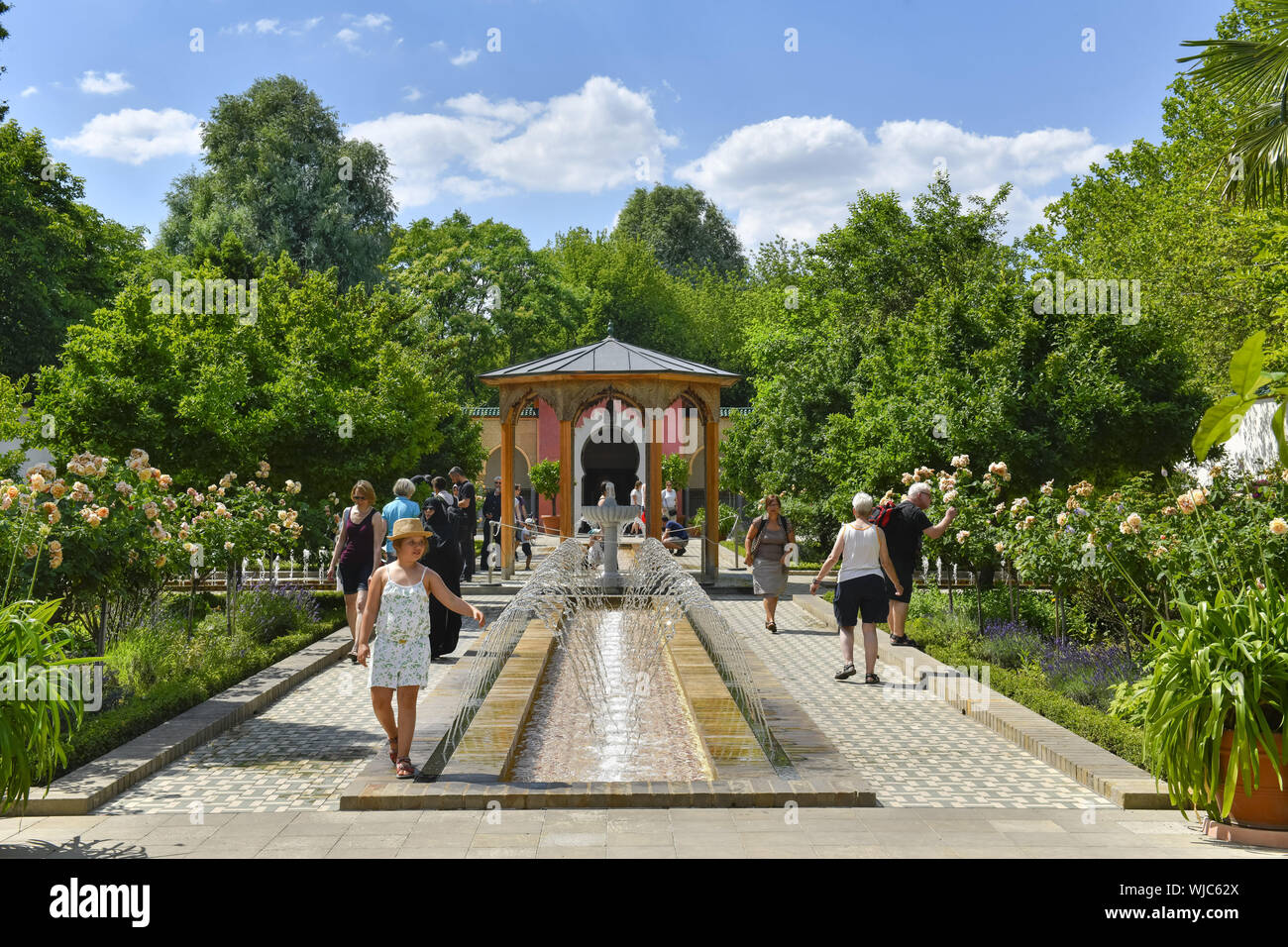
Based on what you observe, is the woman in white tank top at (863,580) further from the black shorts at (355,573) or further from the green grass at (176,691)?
the green grass at (176,691)

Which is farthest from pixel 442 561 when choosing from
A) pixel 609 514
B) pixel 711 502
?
pixel 711 502

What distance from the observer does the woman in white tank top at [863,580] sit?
1021 centimetres

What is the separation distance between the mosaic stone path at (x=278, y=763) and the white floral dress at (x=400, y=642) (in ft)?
2.33

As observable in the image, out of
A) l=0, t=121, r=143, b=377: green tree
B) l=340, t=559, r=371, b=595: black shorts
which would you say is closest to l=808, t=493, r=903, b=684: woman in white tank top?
l=340, t=559, r=371, b=595: black shorts

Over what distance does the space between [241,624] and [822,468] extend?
12.1m

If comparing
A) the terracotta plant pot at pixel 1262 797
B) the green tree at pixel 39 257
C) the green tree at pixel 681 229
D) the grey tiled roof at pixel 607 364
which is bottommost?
the terracotta plant pot at pixel 1262 797

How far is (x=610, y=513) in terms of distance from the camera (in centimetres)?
1823

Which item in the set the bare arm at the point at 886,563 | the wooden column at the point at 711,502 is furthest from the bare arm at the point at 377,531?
the wooden column at the point at 711,502

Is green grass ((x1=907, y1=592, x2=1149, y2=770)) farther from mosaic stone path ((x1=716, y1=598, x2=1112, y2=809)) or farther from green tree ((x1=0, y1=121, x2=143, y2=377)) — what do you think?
green tree ((x1=0, y1=121, x2=143, y2=377))

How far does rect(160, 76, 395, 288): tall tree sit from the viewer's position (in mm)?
39312

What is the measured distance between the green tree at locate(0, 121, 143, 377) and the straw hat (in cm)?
2496

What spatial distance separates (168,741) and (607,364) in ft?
48.0
